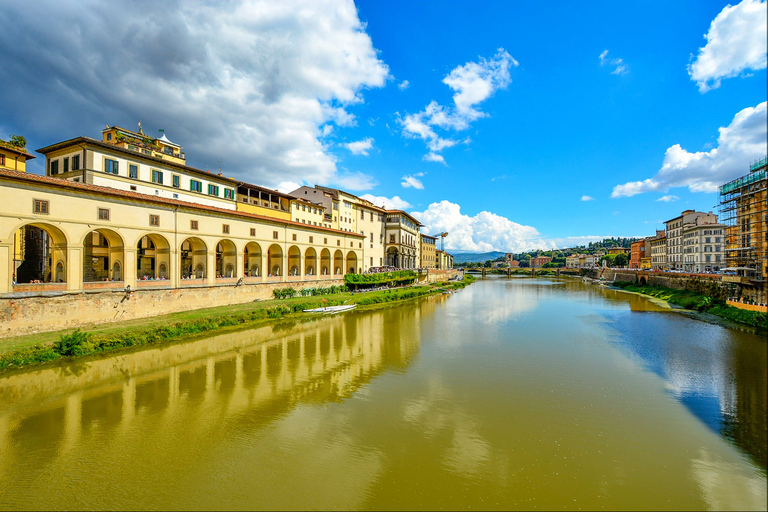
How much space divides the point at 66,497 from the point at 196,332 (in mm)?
16030

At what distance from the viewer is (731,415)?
1170cm

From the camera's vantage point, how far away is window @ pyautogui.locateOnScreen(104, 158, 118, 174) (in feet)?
89.8

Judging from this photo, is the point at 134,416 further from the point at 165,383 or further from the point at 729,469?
the point at 729,469

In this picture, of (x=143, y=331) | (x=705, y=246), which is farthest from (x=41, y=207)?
(x=705, y=246)

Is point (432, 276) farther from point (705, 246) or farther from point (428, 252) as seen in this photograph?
point (705, 246)

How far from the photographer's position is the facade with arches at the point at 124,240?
19.5 metres

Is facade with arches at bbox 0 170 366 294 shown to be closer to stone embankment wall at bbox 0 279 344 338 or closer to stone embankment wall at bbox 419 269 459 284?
stone embankment wall at bbox 0 279 344 338

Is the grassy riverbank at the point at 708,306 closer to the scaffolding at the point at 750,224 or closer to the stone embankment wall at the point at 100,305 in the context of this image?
the scaffolding at the point at 750,224

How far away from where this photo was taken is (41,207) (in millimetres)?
19922

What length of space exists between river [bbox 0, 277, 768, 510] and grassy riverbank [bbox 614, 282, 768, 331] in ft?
27.0

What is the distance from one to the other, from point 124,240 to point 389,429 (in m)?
24.0

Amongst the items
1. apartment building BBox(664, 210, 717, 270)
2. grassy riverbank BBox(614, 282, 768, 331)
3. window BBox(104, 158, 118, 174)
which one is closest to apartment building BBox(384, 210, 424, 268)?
grassy riverbank BBox(614, 282, 768, 331)

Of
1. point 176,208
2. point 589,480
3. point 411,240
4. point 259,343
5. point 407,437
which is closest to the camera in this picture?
point 589,480

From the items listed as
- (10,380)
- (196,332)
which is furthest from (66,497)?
(196,332)
